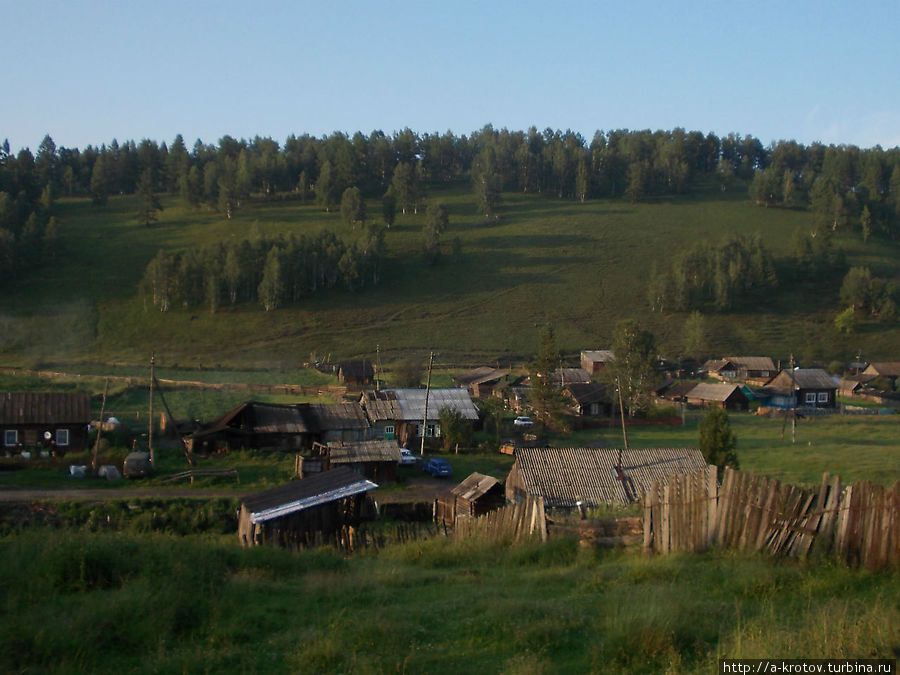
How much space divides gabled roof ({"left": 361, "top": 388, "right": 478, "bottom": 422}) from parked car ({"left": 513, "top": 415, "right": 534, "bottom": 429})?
3613 mm

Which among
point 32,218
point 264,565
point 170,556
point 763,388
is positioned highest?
point 32,218

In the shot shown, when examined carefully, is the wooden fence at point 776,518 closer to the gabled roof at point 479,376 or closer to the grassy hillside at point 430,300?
the gabled roof at point 479,376

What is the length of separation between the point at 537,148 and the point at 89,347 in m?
99.8

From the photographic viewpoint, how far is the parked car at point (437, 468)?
1292 inches

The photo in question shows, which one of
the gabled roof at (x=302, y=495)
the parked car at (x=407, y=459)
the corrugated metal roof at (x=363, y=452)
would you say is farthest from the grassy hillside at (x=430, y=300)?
the gabled roof at (x=302, y=495)

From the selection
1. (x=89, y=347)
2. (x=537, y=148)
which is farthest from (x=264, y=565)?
(x=537, y=148)

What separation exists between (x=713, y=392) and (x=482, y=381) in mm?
17417

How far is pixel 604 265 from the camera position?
91.6 meters

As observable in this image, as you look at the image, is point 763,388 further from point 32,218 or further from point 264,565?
point 32,218

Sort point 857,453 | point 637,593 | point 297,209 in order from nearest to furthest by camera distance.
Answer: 1. point 637,593
2. point 857,453
3. point 297,209

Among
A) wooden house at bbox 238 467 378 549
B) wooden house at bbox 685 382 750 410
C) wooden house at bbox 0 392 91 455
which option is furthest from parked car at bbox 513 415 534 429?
wooden house at bbox 0 392 91 455

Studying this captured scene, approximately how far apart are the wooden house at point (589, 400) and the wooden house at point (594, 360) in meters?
9.79

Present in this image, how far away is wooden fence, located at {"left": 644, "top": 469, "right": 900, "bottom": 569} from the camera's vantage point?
8039 millimetres

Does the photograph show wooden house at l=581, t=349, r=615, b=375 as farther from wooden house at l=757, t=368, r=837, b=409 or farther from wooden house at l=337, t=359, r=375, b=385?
wooden house at l=337, t=359, r=375, b=385
